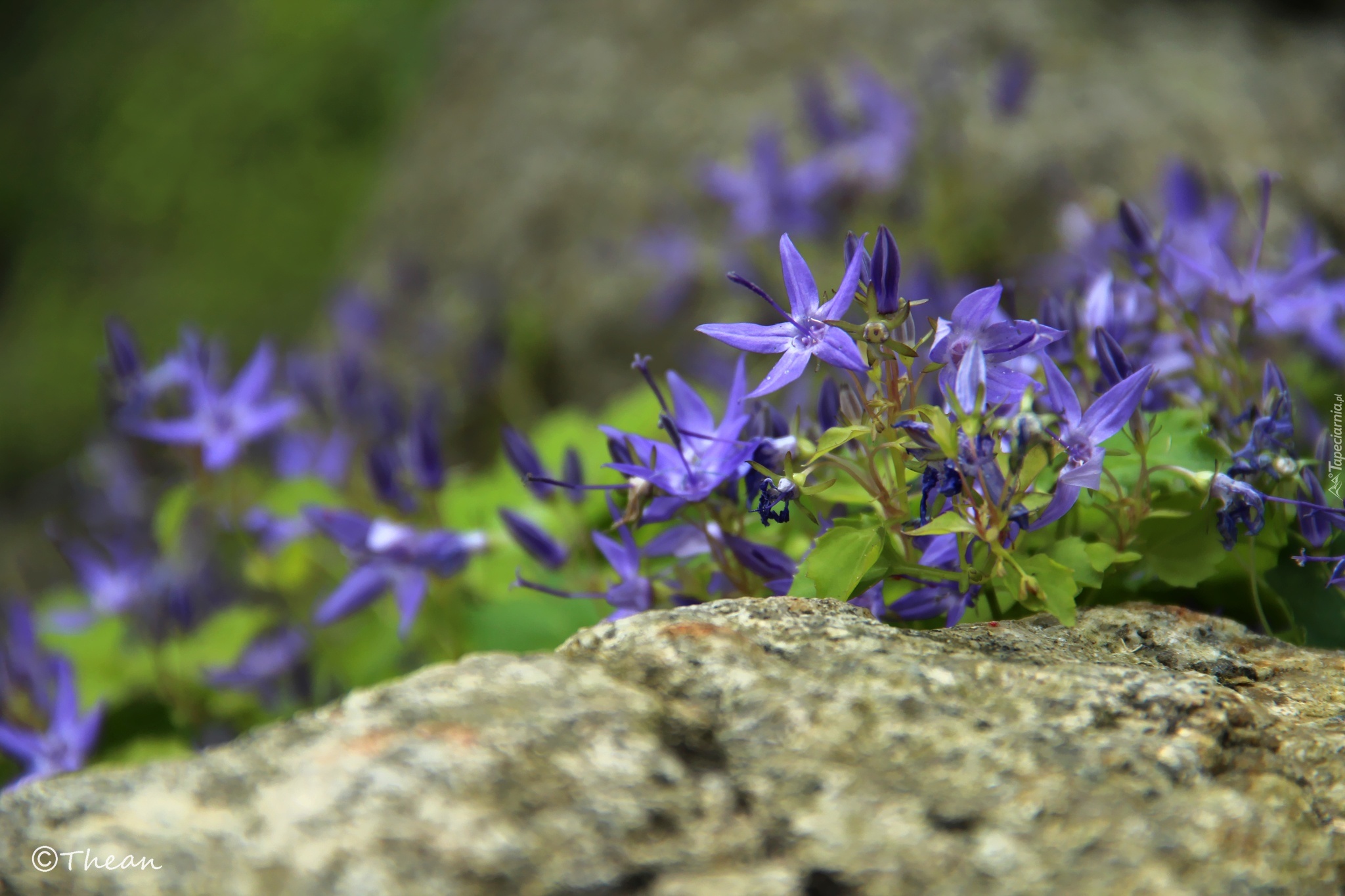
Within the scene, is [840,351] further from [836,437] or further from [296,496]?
[296,496]

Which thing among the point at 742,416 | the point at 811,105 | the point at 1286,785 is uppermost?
the point at 811,105

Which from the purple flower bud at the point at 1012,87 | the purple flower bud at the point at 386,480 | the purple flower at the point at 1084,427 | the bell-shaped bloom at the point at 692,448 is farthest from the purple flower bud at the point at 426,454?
the purple flower bud at the point at 1012,87

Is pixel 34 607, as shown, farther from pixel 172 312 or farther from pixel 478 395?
pixel 172 312

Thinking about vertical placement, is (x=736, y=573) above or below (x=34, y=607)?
above

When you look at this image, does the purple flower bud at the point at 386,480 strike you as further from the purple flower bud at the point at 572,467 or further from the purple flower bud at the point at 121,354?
the purple flower bud at the point at 121,354

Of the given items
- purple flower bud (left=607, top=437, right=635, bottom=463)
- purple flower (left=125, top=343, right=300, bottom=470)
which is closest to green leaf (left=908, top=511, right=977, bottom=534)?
purple flower bud (left=607, top=437, right=635, bottom=463)

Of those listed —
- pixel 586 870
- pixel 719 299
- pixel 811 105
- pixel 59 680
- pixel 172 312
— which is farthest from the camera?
pixel 172 312

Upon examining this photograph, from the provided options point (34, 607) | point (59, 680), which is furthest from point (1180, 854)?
point (34, 607)
